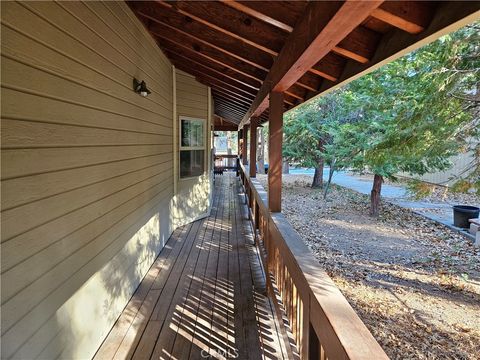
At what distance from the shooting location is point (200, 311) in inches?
119

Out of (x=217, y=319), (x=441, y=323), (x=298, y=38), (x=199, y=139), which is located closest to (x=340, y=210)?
(x=199, y=139)

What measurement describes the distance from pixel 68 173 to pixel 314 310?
166cm

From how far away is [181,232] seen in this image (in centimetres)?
558

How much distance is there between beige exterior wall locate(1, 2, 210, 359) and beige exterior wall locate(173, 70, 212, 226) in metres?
1.98

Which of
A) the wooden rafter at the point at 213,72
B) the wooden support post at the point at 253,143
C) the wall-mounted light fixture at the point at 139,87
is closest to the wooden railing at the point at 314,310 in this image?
the wall-mounted light fixture at the point at 139,87

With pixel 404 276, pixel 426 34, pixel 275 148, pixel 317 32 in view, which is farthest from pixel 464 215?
pixel 317 32

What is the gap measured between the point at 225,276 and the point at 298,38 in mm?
2834

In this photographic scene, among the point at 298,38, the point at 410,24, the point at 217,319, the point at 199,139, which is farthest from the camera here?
the point at 199,139

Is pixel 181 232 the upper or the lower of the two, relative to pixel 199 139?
lower

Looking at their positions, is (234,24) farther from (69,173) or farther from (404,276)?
(404,276)

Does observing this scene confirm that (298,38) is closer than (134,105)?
Yes

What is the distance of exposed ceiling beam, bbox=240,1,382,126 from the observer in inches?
49.6

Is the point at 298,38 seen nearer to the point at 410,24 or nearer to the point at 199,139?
the point at 410,24

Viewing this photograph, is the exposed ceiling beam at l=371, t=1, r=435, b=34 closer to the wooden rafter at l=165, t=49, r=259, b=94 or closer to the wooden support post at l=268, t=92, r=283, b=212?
the wooden support post at l=268, t=92, r=283, b=212
